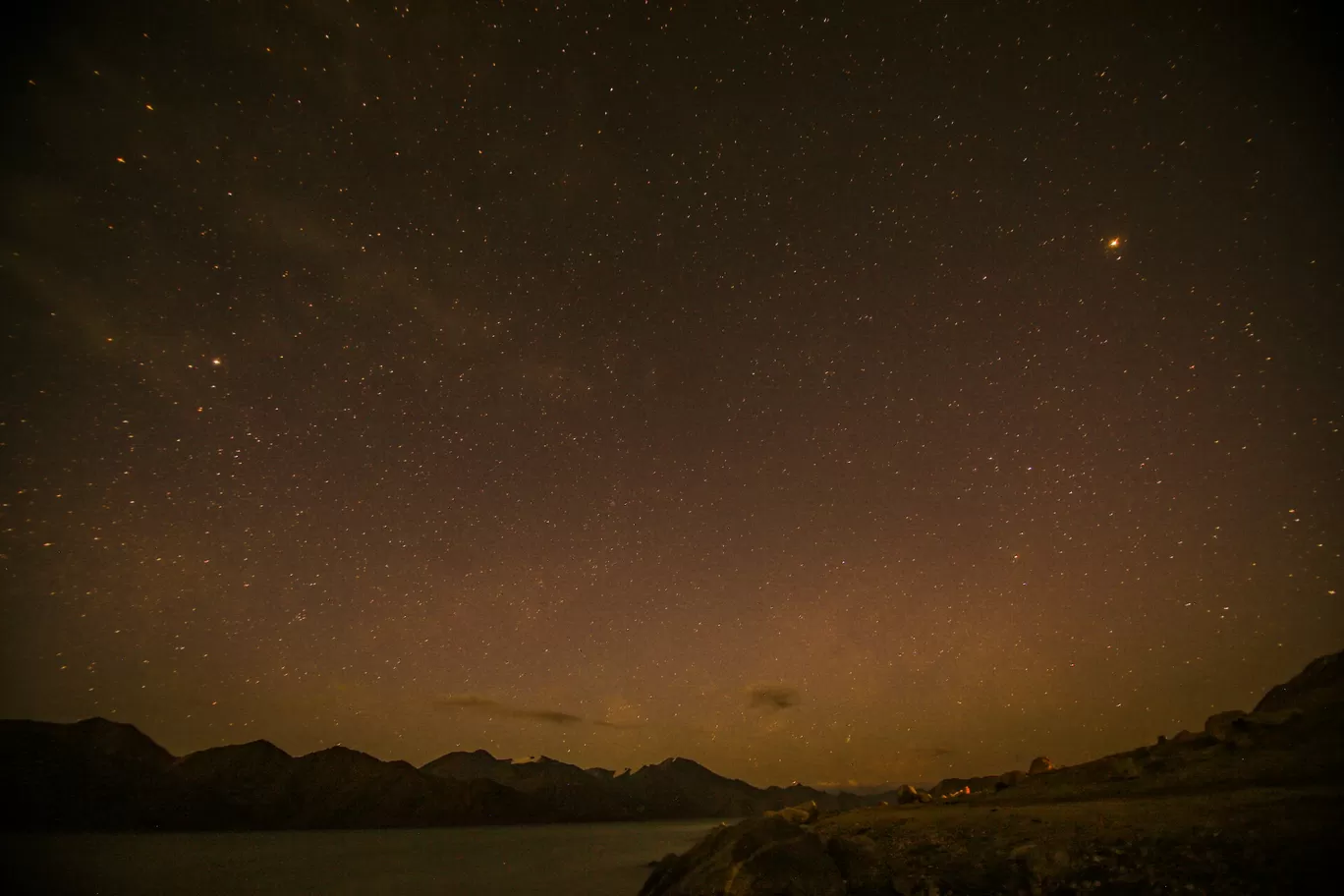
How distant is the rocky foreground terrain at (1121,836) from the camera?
11.9 meters

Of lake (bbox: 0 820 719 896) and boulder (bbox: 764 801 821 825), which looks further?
lake (bbox: 0 820 719 896)

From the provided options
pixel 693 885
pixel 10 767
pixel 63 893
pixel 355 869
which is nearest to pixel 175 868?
pixel 355 869

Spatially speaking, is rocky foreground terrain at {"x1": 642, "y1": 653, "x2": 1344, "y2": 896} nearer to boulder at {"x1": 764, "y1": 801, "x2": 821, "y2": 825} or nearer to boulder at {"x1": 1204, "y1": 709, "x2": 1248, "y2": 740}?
boulder at {"x1": 1204, "y1": 709, "x2": 1248, "y2": 740}

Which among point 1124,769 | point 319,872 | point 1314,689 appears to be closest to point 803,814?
point 1124,769

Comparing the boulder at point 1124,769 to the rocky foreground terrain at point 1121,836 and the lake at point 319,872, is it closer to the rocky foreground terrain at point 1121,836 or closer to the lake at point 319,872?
the rocky foreground terrain at point 1121,836

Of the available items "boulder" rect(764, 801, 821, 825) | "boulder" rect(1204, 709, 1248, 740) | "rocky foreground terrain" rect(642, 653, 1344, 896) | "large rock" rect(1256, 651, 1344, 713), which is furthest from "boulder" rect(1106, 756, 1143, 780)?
"boulder" rect(764, 801, 821, 825)

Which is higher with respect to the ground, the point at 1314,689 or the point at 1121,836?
the point at 1314,689

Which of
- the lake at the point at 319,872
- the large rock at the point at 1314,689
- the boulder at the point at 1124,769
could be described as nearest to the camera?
the boulder at the point at 1124,769

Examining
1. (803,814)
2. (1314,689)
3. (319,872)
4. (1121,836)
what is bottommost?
(319,872)

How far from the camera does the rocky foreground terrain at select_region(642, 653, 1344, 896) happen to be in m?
11.9

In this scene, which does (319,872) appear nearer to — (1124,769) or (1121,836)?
(1124,769)

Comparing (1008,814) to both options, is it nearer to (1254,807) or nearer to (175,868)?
(1254,807)

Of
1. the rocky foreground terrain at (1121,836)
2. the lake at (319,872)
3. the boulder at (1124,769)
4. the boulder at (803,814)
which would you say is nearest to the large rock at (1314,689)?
the rocky foreground terrain at (1121,836)

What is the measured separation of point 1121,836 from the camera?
13.9 m
